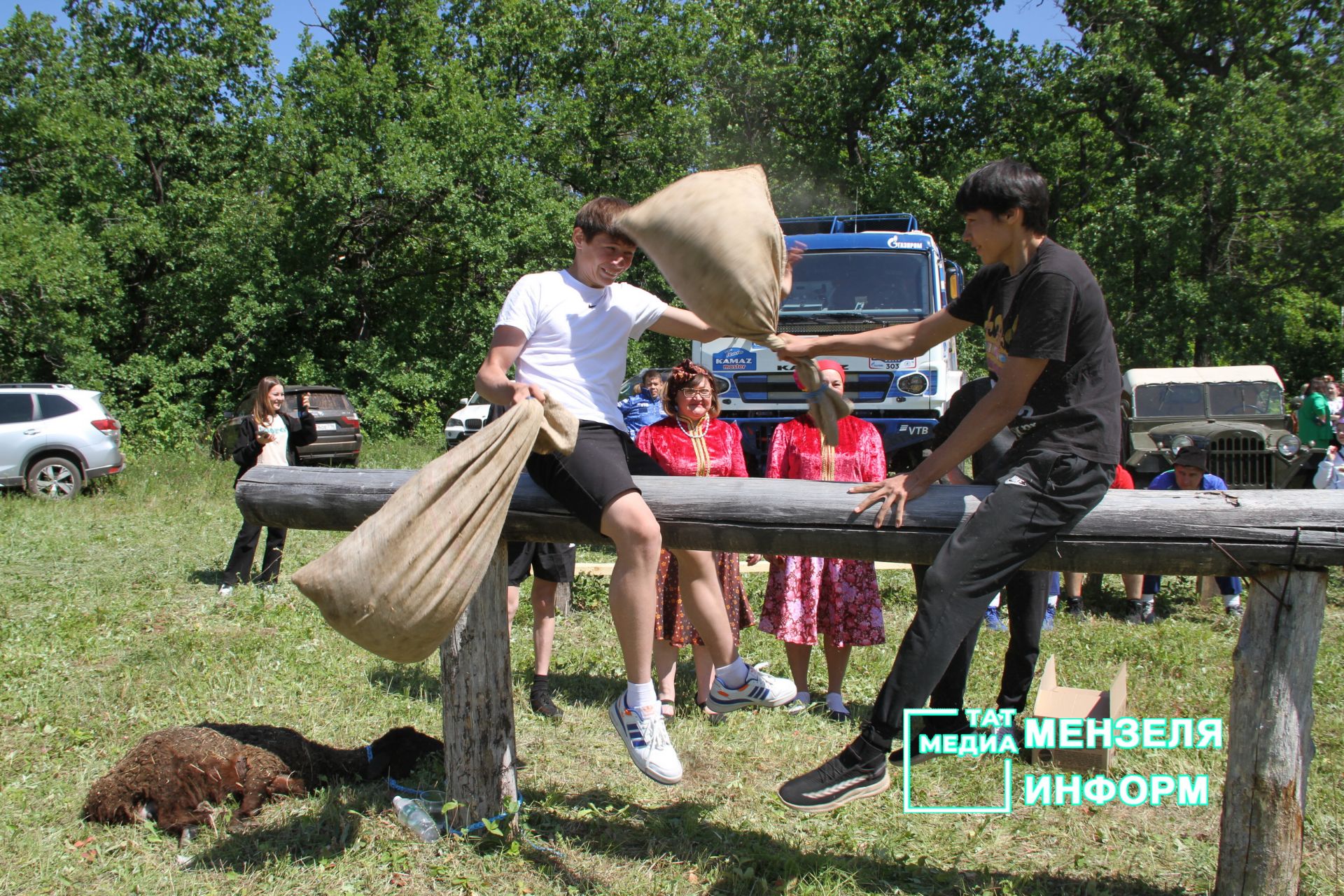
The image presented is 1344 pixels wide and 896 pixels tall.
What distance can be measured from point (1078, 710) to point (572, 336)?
315cm

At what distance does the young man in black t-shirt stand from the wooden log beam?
14cm

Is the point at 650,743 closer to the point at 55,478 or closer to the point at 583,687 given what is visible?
the point at 583,687

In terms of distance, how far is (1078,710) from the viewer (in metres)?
4.79

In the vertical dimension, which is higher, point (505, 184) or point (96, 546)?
point (505, 184)

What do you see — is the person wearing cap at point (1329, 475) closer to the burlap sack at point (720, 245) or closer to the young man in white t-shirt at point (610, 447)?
the young man in white t-shirt at point (610, 447)

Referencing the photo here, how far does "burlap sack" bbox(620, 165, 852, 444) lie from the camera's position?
10.3ft

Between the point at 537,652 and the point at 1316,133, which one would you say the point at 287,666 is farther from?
the point at 1316,133

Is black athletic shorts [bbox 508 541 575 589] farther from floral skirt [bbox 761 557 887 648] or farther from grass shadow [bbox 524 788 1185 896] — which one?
grass shadow [bbox 524 788 1185 896]

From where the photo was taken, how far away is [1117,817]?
4.12 metres

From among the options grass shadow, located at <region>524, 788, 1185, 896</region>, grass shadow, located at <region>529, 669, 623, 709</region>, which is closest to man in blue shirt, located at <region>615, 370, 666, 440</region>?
grass shadow, located at <region>529, 669, 623, 709</region>

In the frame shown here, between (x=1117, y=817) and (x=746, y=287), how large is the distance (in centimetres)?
281

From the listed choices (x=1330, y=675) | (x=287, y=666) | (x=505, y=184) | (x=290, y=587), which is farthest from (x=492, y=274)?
(x=1330, y=675)

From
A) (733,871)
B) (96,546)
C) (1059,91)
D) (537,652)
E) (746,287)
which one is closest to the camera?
(746,287)

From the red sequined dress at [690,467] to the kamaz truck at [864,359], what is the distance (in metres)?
Answer: 5.34
